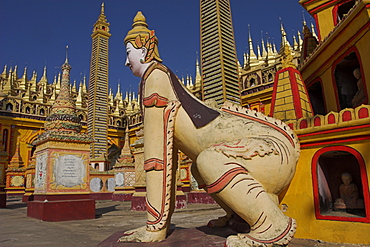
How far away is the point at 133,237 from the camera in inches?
114

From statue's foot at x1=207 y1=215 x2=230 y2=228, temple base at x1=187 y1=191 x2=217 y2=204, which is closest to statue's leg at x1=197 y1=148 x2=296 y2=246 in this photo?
statue's foot at x1=207 y1=215 x2=230 y2=228

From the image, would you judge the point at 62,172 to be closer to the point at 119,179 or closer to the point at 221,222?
the point at 221,222

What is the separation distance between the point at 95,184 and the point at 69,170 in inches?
404

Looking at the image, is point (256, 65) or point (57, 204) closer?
point (57, 204)

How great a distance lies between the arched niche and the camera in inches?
105

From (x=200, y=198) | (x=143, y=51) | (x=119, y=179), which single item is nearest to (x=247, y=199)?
(x=143, y=51)

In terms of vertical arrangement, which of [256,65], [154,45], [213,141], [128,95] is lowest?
[213,141]

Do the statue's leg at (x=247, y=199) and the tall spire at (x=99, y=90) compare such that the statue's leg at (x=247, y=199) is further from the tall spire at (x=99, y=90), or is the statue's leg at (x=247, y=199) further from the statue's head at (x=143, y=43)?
the tall spire at (x=99, y=90)

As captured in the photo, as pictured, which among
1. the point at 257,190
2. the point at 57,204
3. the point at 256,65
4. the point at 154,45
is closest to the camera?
the point at 257,190

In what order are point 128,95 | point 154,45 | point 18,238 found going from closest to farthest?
point 154,45 < point 18,238 < point 128,95

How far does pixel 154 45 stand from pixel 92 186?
1613 cm

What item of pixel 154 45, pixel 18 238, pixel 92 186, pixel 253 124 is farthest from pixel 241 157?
pixel 92 186

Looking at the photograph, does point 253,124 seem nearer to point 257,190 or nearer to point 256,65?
point 257,190

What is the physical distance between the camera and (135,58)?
3.46m
